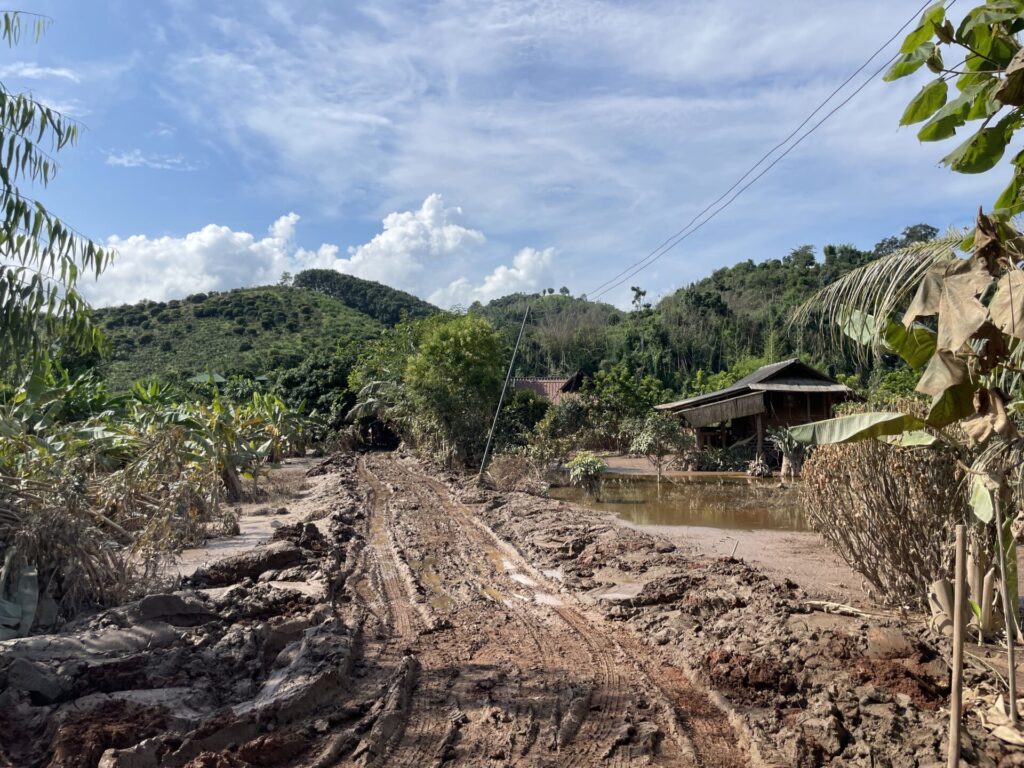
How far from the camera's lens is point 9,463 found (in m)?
8.95

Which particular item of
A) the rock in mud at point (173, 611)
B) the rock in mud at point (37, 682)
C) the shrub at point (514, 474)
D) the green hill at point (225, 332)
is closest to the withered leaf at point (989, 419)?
the rock in mud at point (37, 682)

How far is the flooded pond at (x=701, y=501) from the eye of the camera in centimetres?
1579

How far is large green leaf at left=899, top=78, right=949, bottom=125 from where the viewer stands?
16.1ft

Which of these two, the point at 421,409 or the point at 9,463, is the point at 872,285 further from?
the point at 421,409

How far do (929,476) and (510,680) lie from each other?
4.30 meters

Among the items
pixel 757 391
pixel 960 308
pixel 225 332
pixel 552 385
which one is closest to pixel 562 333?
pixel 552 385

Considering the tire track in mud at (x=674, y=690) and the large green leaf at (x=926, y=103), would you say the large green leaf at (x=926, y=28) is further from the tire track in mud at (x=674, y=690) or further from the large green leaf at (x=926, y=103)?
the tire track in mud at (x=674, y=690)

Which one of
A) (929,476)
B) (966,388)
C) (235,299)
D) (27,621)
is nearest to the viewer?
(966,388)

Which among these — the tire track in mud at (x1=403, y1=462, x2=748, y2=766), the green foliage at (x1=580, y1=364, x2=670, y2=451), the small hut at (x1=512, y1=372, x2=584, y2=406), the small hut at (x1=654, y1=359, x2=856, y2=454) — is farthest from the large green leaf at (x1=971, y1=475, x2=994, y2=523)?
the small hut at (x1=512, y1=372, x2=584, y2=406)

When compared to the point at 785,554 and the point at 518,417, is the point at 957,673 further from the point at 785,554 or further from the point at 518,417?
the point at 518,417

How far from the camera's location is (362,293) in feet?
312

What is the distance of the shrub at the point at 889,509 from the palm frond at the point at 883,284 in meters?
1.14

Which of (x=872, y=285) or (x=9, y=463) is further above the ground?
(x=872, y=285)

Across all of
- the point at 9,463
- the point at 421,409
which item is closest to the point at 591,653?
the point at 9,463
